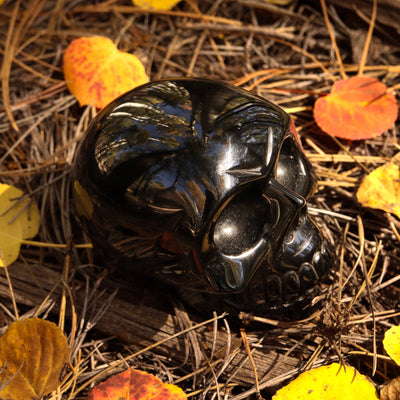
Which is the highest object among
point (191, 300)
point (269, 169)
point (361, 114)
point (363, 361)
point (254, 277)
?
point (269, 169)

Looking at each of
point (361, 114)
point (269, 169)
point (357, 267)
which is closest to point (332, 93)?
point (361, 114)

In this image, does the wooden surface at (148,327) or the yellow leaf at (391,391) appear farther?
the wooden surface at (148,327)

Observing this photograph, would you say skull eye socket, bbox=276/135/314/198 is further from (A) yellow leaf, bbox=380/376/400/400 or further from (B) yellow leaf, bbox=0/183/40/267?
(B) yellow leaf, bbox=0/183/40/267

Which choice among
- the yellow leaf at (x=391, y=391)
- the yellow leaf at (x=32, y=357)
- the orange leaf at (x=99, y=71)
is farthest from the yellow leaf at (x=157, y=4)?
the yellow leaf at (x=391, y=391)

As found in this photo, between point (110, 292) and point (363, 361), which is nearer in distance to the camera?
point (363, 361)

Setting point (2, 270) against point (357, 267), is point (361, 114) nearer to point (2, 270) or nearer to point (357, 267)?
point (357, 267)

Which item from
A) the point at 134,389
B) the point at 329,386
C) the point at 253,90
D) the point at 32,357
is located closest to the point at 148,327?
the point at 134,389

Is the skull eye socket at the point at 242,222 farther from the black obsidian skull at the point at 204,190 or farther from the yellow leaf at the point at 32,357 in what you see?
the yellow leaf at the point at 32,357

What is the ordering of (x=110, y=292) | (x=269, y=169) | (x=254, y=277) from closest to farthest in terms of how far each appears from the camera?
(x=269, y=169)
(x=254, y=277)
(x=110, y=292)
